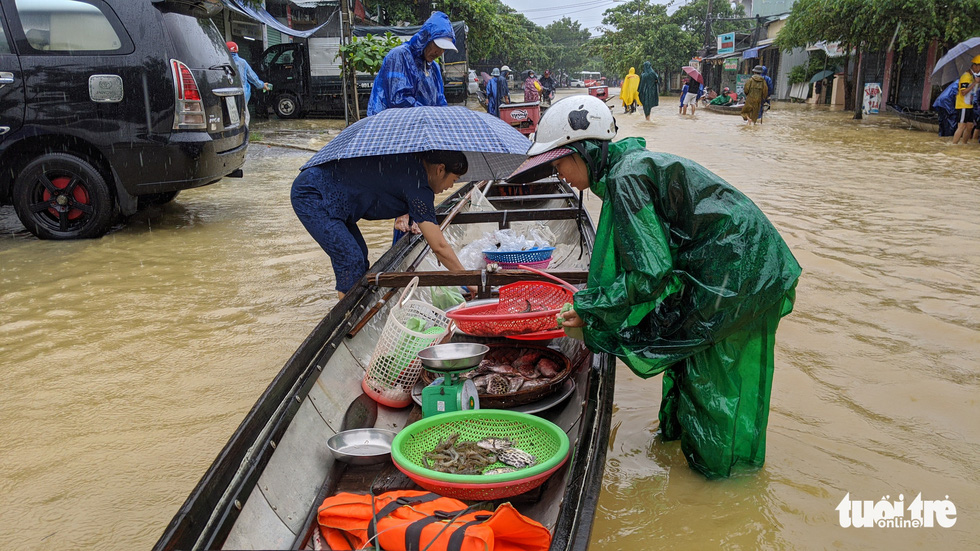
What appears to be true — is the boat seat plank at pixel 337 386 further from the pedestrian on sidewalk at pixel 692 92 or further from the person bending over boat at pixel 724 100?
the person bending over boat at pixel 724 100

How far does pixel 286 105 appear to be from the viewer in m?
18.2

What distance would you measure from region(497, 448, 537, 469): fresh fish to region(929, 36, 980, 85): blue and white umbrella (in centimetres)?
1496

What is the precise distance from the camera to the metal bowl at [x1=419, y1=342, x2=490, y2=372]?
2.51m

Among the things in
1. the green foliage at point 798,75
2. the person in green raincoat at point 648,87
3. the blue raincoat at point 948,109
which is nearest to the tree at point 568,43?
the green foliage at point 798,75

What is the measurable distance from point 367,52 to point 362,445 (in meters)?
10.8

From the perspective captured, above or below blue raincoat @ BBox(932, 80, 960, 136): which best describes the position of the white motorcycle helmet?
below

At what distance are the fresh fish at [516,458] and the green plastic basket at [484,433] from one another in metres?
0.02

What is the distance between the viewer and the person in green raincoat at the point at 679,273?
2453 mm

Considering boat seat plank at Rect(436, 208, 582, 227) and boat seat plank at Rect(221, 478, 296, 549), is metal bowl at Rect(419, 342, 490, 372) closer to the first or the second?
boat seat plank at Rect(221, 478, 296, 549)

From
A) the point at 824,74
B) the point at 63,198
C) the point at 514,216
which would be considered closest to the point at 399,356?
the point at 514,216

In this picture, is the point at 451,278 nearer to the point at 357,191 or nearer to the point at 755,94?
the point at 357,191

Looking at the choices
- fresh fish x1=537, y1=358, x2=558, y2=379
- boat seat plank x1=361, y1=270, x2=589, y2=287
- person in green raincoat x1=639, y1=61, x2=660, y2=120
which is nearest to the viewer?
fresh fish x1=537, y1=358, x2=558, y2=379

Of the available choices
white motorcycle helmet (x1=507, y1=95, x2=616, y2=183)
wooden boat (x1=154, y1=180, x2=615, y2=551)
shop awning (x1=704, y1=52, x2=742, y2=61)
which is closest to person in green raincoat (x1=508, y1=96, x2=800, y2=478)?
white motorcycle helmet (x1=507, y1=95, x2=616, y2=183)

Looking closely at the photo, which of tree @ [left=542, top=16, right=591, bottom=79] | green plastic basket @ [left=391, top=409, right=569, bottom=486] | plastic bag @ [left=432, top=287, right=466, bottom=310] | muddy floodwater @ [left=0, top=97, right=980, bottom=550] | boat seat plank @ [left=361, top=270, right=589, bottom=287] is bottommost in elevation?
muddy floodwater @ [left=0, top=97, right=980, bottom=550]
